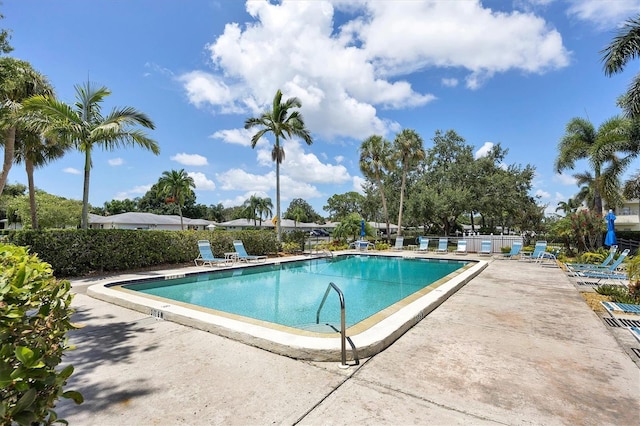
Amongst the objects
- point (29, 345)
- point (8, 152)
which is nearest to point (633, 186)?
A: point (29, 345)

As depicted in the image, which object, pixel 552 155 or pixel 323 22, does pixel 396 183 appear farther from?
pixel 323 22

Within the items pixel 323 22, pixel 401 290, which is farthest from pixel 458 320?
pixel 323 22

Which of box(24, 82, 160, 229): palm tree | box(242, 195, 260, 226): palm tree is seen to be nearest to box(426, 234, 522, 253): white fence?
box(24, 82, 160, 229): palm tree

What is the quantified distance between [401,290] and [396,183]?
28.7 m

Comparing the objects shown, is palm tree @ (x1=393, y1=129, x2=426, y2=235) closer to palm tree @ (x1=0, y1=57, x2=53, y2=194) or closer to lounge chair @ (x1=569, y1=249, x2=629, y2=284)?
lounge chair @ (x1=569, y1=249, x2=629, y2=284)

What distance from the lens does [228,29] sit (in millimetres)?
12102

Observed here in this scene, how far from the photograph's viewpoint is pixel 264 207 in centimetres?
5756

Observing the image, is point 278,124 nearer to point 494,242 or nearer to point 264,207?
point 494,242

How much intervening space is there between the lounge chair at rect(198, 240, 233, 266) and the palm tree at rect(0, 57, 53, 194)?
23.9 feet

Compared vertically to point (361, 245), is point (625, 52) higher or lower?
higher

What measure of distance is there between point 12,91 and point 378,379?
16.2 metres

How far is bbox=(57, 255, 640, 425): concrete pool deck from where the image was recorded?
2.72 metres

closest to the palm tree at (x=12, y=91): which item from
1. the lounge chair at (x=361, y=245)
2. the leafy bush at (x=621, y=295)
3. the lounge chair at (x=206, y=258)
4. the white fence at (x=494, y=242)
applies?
the lounge chair at (x=206, y=258)

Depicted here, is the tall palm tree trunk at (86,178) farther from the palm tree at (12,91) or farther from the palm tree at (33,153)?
the palm tree at (33,153)
